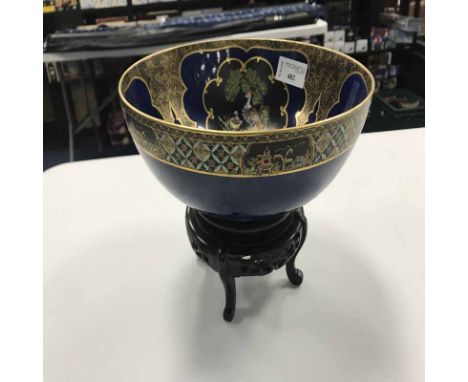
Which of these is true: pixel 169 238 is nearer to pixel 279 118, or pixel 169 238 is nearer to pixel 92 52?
pixel 279 118

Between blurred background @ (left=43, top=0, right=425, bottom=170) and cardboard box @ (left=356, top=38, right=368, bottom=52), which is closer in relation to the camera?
blurred background @ (left=43, top=0, right=425, bottom=170)

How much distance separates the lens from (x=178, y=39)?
1.64 m

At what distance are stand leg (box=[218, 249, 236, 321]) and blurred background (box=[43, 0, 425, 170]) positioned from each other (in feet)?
3.92

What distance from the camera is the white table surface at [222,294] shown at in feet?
2.25

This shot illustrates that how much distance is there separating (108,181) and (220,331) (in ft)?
1.84

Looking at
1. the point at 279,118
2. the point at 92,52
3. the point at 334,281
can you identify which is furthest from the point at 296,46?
the point at 92,52

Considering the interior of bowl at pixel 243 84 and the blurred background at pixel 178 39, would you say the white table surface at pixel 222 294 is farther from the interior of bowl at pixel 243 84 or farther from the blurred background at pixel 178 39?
the blurred background at pixel 178 39

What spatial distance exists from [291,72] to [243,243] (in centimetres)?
36

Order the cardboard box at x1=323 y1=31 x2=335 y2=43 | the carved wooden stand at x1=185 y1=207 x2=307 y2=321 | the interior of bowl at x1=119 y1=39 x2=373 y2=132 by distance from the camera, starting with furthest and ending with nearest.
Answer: the cardboard box at x1=323 y1=31 x2=335 y2=43, the interior of bowl at x1=119 y1=39 x2=373 y2=132, the carved wooden stand at x1=185 y1=207 x2=307 y2=321

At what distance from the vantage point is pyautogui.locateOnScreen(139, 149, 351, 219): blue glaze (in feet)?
1.77

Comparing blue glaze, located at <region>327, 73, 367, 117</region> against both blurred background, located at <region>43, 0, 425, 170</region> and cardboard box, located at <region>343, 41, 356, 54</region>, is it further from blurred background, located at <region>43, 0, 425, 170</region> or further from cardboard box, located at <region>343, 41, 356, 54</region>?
cardboard box, located at <region>343, 41, 356, 54</region>

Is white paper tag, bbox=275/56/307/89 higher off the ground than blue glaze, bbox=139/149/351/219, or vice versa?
white paper tag, bbox=275/56/307/89

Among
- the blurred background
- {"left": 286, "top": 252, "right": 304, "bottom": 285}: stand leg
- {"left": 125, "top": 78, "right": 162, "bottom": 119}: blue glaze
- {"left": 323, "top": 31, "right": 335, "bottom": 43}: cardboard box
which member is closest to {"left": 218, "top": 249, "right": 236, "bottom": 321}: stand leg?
{"left": 286, "top": 252, "right": 304, "bottom": 285}: stand leg

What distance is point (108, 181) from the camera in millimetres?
1130
